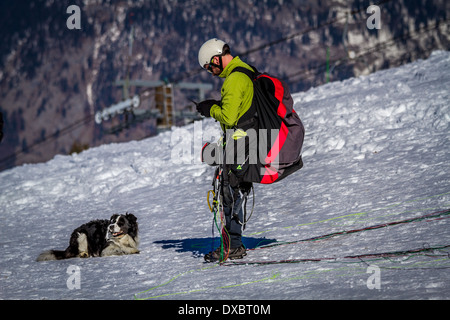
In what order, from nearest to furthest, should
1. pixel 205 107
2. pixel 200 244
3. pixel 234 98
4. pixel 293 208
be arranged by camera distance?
pixel 234 98, pixel 205 107, pixel 200 244, pixel 293 208

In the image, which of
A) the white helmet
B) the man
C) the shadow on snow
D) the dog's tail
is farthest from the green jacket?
the dog's tail

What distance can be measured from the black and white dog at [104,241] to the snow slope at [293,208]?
25 centimetres

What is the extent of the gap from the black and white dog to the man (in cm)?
164

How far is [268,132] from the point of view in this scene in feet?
17.5

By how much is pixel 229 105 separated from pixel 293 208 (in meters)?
3.73

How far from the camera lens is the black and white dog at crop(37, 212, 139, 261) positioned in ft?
23.3

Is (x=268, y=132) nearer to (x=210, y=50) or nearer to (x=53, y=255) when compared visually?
(x=210, y=50)

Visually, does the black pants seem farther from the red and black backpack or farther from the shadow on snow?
the shadow on snow

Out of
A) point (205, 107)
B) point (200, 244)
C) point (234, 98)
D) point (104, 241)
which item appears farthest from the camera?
point (104, 241)

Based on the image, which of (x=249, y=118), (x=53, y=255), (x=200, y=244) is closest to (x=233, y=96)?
(x=249, y=118)

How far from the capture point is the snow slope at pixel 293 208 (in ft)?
15.7

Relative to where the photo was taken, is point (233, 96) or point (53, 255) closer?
point (233, 96)
